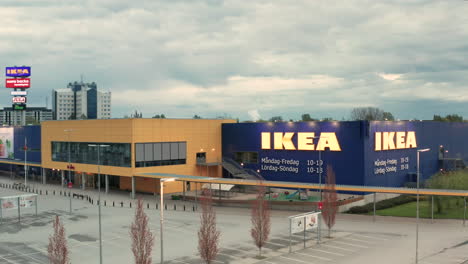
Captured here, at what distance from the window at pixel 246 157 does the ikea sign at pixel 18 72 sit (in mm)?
61866

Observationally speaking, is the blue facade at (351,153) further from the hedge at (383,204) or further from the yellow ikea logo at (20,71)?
the yellow ikea logo at (20,71)

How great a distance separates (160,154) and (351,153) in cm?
3104

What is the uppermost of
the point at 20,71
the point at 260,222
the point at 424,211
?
the point at 20,71

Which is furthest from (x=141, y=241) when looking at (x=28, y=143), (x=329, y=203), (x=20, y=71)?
(x=20, y=71)

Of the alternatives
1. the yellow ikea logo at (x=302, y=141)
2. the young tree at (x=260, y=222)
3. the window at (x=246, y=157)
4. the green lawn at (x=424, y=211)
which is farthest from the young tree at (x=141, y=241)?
the window at (x=246, y=157)

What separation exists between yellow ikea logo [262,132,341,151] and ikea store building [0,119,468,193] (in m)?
0.16

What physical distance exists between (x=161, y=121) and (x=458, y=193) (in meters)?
47.5

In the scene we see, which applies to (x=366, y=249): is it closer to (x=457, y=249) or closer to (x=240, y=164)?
(x=457, y=249)

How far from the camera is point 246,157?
3319 inches

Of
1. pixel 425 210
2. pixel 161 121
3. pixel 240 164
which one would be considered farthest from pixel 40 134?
pixel 425 210

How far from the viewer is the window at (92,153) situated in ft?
251

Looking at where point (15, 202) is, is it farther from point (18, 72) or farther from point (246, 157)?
point (18, 72)

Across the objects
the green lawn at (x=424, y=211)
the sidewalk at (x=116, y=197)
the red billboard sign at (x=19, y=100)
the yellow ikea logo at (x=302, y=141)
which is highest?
the red billboard sign at (x=19, y=100)

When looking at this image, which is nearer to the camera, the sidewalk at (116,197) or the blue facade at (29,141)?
the sidewalk at (116,197)
